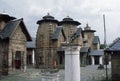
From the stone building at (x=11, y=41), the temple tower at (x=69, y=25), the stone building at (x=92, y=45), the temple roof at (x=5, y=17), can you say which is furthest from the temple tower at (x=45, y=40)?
the stone building at (x=92, y=45)

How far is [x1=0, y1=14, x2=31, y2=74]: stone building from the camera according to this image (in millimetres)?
27531

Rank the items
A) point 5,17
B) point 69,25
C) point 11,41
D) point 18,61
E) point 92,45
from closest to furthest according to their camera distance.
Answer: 1. point 11,41
2. point 5,17
3. point 18,61
4. point 69,25
5. point 92,45

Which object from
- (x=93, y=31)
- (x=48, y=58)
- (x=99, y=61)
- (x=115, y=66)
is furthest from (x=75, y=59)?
(x=93, y=31)

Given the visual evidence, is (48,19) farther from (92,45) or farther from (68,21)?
(92,45)

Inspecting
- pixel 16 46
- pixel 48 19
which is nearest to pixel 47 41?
pixel 48 19

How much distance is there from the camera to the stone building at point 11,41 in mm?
27531

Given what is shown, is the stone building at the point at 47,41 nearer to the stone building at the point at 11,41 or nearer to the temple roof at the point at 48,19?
the temple roof at the point at 48,19

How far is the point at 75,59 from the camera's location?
11477 millimetres

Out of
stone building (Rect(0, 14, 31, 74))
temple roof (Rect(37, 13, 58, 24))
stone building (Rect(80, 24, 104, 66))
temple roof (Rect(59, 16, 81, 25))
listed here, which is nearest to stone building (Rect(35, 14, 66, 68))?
temple roof (Rect(37, 13, 58, 24))

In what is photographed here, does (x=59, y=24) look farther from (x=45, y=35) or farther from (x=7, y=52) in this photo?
(x=7, y=52)

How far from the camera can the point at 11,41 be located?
92.5 ft

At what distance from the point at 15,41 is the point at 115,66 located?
12.8m

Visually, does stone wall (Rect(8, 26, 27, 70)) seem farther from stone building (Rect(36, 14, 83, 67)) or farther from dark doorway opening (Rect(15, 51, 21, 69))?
stone building (Rect(36, 14, 83, 67))

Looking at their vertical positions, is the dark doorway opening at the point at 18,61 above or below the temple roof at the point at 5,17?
below
